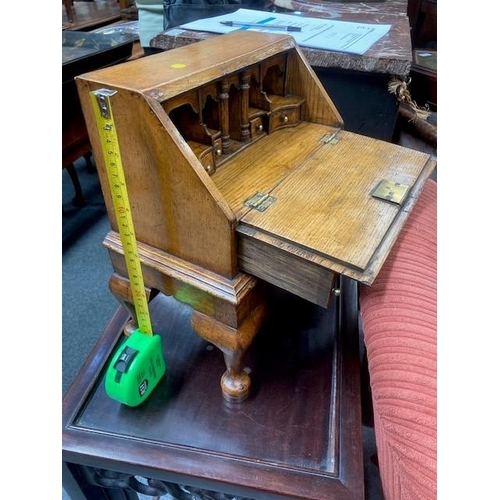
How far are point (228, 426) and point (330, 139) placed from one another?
1.62 feet

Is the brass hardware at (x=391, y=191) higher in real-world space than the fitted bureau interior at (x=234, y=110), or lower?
lower

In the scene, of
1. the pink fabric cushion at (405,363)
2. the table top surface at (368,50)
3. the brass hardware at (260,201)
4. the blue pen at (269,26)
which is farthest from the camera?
the blue pen at (269,26)

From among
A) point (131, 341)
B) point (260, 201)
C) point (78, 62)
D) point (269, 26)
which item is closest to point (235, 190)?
point (260, 201)

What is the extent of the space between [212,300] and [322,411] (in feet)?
0.82

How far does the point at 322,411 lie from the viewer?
0.61 meters

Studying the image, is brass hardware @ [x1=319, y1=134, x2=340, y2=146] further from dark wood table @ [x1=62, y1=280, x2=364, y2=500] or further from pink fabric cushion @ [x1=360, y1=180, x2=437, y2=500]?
dark wood table @ [x1=62, y1=280, x2=364, y2=500]

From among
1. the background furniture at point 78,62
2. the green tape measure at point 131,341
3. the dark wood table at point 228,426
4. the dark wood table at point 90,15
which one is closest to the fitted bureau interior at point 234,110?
the green tape measure at point 131,341

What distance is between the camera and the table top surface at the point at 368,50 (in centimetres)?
90

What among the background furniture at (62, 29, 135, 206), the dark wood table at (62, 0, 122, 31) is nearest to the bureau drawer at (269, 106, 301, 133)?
the background furniture at (62, 29, 135, 206)

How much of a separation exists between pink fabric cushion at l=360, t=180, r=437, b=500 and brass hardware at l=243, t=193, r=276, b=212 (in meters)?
0.19

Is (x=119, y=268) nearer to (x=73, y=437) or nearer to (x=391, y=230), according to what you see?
(x=73, y=437)

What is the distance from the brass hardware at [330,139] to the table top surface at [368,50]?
308 mm

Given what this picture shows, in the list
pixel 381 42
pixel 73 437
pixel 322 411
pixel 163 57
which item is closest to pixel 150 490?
pixel 73 437

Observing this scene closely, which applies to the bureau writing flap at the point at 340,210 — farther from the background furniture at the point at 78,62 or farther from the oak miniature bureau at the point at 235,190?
the background furniture at the point at 78,62
